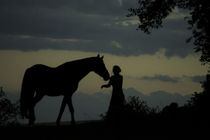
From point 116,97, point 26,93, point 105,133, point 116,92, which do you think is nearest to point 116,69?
point 116,92

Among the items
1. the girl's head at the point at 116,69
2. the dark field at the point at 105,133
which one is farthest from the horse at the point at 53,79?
the dark field at the point at 105,133

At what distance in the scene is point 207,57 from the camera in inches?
801

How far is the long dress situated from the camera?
15922 mm

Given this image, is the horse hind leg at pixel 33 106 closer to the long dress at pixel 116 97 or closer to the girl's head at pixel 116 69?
the long dress at pixel 116 97

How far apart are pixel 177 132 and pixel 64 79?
6362 millimetres

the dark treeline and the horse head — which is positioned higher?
the horse head

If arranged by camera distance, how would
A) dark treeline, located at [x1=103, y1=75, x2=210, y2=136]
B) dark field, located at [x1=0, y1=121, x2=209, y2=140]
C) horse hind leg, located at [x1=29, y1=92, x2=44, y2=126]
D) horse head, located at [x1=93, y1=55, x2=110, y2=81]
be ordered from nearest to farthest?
dark field, located at [x1=0, y1=121, x2=209, y2=140]
dark treeline, located at [x1=103, y1=75, x2=210, y2=136]
horse hind leg, located at [x1=29, y1=92, x2=44, y2=126]
horse head, located at [x1=93, y1=55, x2=110, y2=81]

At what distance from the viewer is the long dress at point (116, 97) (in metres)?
15.9

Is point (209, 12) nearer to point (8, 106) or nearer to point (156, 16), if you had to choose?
point (156, 16)

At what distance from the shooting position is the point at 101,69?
17.4 metres

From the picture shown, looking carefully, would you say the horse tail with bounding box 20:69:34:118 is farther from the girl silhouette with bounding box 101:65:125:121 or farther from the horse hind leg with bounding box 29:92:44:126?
the girl silhouette with bounding box 101:65:125:121

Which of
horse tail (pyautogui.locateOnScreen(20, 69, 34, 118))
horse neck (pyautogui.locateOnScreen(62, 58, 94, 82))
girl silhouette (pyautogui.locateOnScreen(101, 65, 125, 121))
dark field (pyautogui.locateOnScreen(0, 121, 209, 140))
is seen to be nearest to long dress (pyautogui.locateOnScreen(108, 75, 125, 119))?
girl silhouette (pyautogui.locateOnScreen(101, 65, 125, 121))

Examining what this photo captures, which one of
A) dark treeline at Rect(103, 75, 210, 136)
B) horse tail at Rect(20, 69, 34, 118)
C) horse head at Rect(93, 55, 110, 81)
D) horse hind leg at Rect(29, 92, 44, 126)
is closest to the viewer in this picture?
dark treeline at Rect(103, 75, 210, 136)

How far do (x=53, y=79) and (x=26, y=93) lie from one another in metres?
1.59
